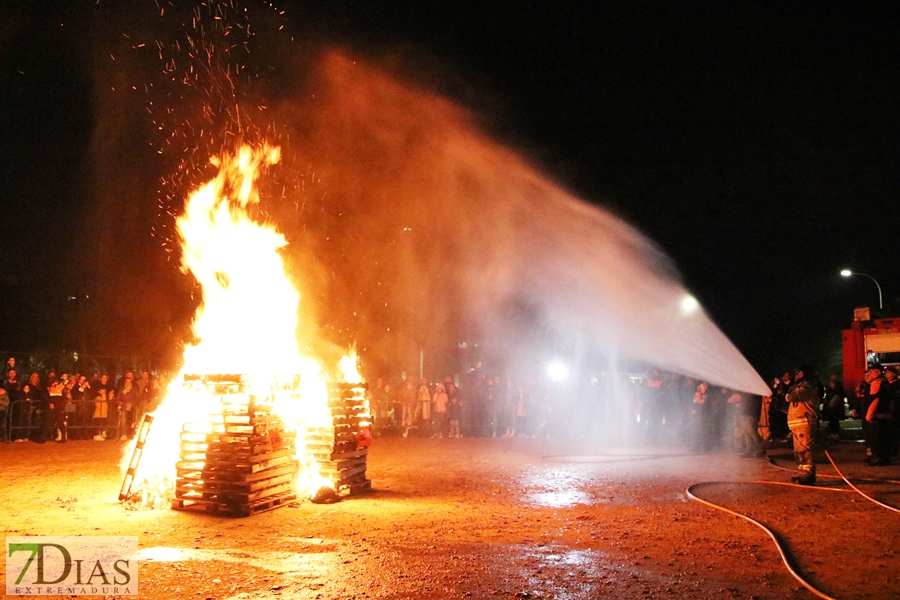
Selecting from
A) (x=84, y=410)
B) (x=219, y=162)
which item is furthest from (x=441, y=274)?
(x=219, y=162)

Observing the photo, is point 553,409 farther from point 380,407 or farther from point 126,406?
point 126,406

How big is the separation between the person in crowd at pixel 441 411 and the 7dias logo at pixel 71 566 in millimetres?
12871

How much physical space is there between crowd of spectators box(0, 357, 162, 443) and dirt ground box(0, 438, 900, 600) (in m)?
4.68

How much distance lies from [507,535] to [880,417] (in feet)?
31.8

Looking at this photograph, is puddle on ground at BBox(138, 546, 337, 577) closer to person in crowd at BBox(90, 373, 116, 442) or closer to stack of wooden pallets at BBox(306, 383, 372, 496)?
stack of wooden pallets at BBox(306, 383, 372, 496)

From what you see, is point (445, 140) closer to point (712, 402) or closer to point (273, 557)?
point (712, 402)

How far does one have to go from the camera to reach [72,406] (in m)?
17.6

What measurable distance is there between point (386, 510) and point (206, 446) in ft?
8.06

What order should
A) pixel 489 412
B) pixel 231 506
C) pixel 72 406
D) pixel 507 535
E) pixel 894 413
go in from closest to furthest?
1. pixel 507 535
2. pixel 231 506
3. pixel 894 413
4. pixel 72 406
5. pixel 489 412

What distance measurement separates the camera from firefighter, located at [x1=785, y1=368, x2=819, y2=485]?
35.6ft

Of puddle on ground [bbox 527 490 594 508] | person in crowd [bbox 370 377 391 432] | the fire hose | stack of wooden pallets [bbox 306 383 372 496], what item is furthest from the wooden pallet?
person in crowd [bbox 370 377 391 432]

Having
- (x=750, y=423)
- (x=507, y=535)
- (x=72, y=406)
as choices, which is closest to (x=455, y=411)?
(x=750, y=423)

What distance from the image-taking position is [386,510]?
8.88 metres

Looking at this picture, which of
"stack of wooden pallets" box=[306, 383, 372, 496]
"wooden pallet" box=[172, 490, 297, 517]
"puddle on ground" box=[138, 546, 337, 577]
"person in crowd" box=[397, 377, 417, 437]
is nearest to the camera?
"puddle on ground" box=[138, 546, 337, 577]
